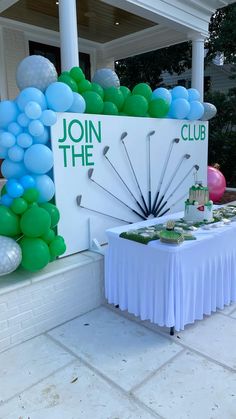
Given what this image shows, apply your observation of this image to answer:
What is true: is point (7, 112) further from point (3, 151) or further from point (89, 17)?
point (89, 17)

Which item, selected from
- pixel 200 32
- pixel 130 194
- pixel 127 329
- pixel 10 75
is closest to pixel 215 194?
pixel 130 194

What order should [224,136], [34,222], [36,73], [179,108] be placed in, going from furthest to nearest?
[224,136] < [179,108] < [36,73] < [34,222]

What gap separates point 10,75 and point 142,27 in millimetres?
2742

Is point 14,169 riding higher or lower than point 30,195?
higher

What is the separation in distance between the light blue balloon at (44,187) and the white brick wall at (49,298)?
0.58m

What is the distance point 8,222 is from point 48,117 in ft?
2.85

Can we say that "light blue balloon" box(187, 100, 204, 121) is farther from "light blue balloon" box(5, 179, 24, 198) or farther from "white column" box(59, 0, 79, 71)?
"light blue balloon" box(5, 179, 24, 198)

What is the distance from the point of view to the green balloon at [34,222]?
7.54 feet

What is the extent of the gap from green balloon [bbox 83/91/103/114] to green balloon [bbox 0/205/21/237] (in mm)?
1211

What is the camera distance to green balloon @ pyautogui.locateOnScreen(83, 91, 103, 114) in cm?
291

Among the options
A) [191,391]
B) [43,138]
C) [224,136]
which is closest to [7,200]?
[43,138]

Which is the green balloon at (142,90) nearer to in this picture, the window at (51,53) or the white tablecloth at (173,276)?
the white tablecloth at (173,276)

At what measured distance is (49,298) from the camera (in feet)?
8.30

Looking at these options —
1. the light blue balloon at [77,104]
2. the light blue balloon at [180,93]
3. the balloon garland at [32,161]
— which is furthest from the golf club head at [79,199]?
the light blue balloon at [180,93]
